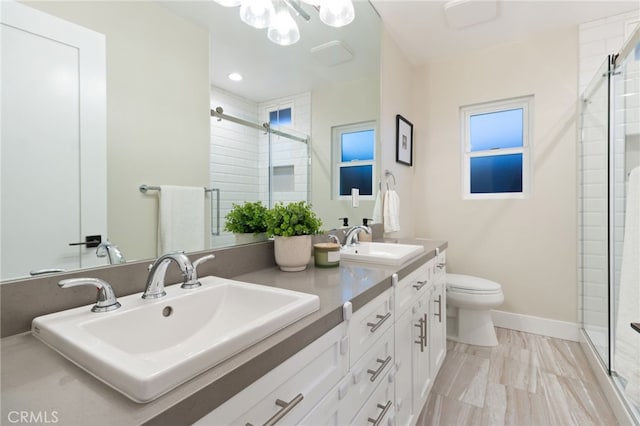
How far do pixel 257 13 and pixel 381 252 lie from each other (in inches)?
56.8

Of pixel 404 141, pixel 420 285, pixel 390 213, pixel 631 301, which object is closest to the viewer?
pixel 631 301

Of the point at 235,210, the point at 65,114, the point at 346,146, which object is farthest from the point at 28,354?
the point at 346,146

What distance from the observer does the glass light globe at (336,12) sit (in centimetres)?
167

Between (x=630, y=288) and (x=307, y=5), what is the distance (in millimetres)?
2144

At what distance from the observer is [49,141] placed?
753 mm

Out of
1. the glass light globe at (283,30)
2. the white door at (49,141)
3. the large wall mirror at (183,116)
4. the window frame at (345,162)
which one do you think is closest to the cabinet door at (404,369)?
the large wall mirror at (183,116)

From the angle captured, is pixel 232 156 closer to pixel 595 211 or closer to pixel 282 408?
pixel 282 408

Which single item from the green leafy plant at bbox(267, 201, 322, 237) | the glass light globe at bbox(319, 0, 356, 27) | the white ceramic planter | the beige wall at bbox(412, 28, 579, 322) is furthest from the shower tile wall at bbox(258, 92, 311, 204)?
the beige wall at bbox(412, 28, 579, 322)

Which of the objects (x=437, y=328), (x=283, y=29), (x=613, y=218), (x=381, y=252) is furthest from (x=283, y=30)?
(x=613, y=218)

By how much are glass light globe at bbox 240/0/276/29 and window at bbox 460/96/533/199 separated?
88.7 inches

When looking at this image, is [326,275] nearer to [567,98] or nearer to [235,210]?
[235,210]

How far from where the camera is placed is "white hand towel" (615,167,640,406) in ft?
4.62

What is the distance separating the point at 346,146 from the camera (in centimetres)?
198

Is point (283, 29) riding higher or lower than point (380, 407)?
higher
